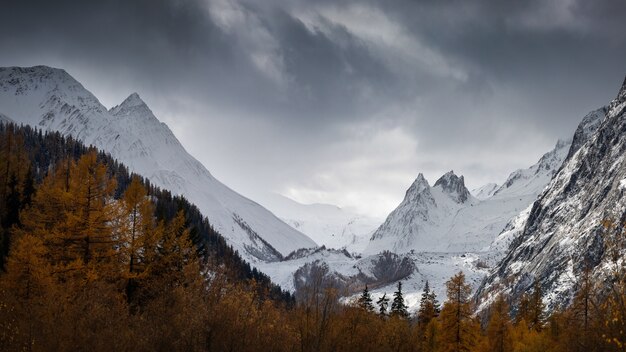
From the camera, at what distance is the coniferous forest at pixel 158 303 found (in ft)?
62.3

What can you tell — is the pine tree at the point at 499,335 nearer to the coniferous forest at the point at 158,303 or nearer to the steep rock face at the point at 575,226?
the coniferous forest at the point at 158,303

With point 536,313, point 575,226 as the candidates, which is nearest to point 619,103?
point 575,226

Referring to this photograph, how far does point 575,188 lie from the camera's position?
196250mm

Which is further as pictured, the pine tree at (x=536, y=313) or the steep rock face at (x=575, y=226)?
the steep rock face at (x=575, y=226)

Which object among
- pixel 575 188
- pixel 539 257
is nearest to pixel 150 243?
pixel 539 257

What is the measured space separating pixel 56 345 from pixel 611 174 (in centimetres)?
18265

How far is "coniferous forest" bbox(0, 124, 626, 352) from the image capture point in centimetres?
1898

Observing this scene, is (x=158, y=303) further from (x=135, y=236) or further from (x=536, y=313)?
(x=536, y=313)

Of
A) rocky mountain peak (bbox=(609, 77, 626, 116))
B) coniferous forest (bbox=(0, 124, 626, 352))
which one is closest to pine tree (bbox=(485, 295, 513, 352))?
coniferous forest (bbox=(0, 124, 626, 352))

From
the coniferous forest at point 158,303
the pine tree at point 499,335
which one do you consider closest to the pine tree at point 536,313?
the coniferous forest at point 158,303

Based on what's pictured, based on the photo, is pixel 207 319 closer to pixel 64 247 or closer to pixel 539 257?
pixel 64 247

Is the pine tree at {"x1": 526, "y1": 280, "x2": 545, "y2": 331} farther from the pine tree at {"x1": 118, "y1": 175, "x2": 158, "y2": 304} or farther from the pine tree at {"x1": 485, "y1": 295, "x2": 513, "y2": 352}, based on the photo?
the pine tree at {"x1": 118, "y1": 175, "x2": 158, "y2": 304}

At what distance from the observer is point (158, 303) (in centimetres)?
2469

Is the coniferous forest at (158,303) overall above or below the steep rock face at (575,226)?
below
